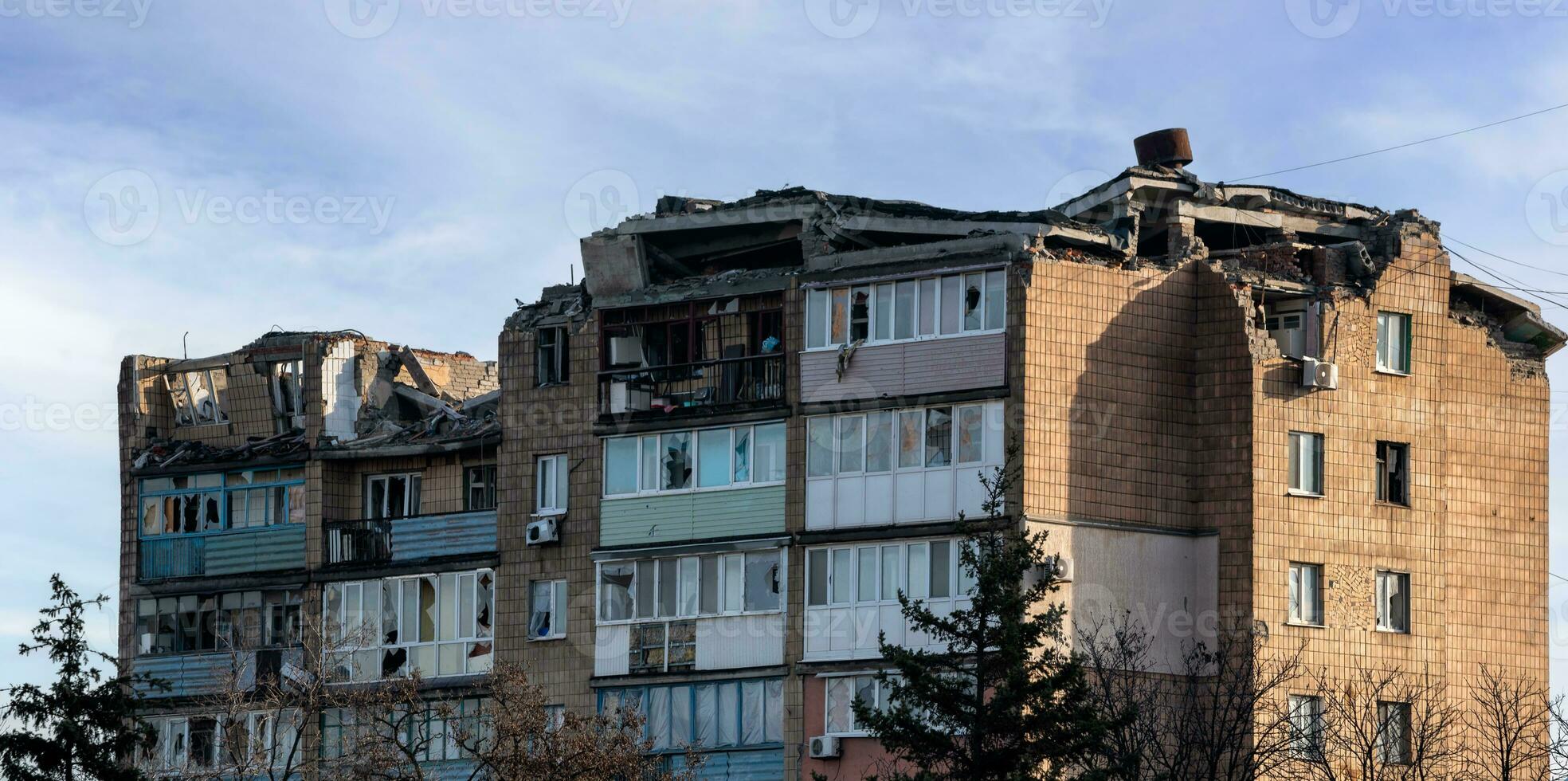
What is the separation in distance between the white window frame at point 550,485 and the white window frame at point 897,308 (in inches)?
231

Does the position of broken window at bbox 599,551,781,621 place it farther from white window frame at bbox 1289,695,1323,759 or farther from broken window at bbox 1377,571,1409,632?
broken window at bbox 1377,571,1409,632

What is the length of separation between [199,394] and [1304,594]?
81.1ft

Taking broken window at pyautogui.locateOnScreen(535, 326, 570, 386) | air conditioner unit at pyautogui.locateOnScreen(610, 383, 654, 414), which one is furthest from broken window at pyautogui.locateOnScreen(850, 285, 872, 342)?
broken window at pyautogui.locateOnScreen(535, 326, 570, 386)

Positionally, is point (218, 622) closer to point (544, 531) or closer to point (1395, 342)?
point (544, 531)

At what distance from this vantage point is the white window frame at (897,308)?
49.6m

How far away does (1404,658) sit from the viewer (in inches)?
1980

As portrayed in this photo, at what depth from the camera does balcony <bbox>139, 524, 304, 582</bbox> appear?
57219mm

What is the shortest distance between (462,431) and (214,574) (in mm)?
6542

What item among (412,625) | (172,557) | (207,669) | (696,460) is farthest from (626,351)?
(172,557)

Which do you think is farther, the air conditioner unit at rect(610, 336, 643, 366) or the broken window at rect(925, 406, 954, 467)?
the air conditioner unit at rect(610, 336, 643, 366)

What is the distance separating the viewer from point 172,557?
192 ft

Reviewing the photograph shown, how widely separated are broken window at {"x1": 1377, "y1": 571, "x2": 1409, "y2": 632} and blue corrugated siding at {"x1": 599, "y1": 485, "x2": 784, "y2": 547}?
10.9m

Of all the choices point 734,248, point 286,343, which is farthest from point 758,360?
point 286,343

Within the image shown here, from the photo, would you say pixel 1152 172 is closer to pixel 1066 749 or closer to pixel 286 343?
pixel 1066 749
